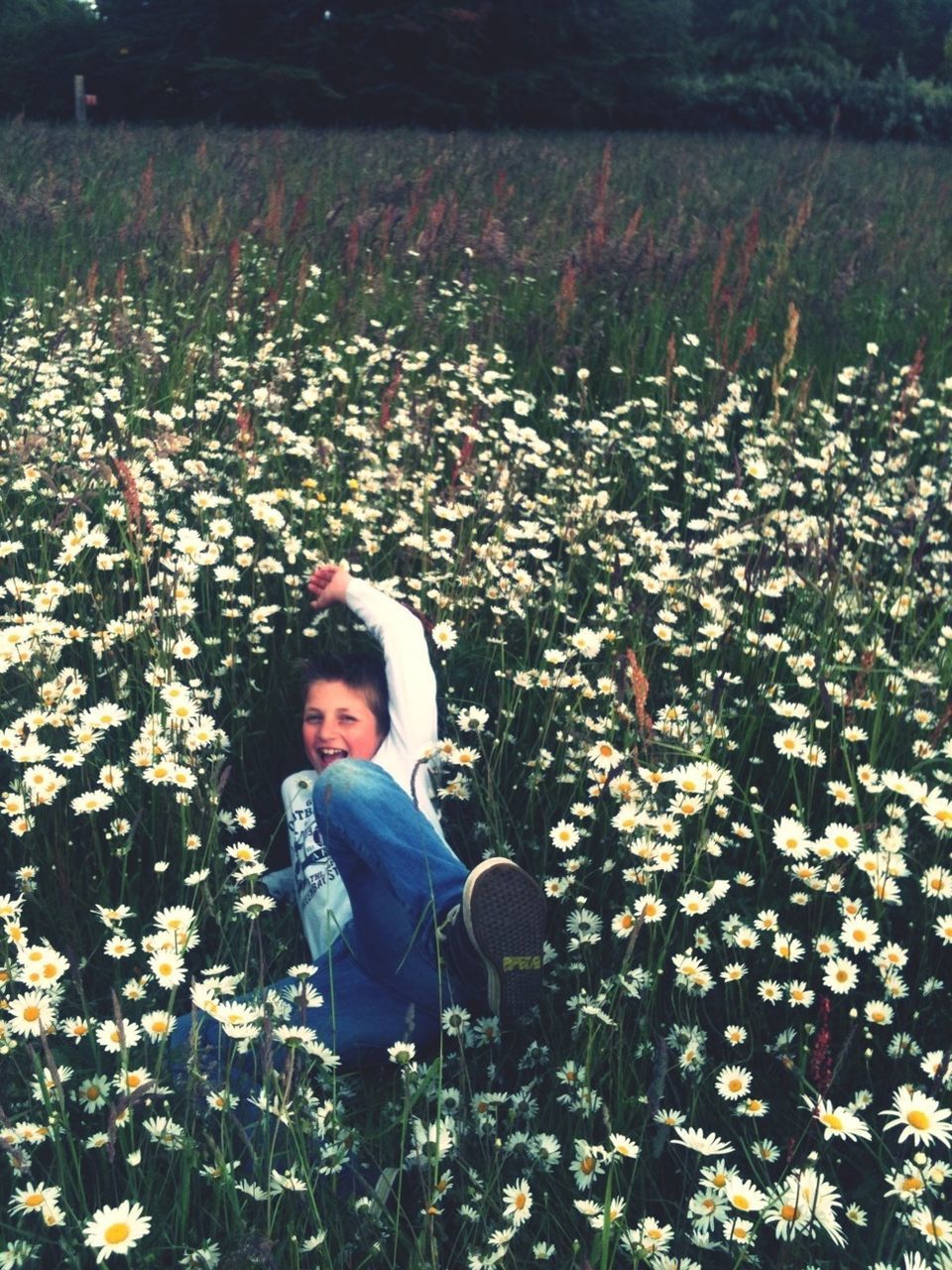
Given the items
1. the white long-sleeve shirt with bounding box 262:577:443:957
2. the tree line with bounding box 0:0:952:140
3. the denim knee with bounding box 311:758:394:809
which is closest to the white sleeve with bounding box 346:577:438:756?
the white long-sleeve shirt with bounding box 262:577:443:957

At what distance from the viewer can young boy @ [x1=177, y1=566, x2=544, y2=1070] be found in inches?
80.4

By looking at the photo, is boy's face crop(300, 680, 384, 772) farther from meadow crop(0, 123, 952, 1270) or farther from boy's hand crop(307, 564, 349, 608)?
boy's hand crop(307, 564, 349, 608)

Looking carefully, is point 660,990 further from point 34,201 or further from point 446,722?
point 34,201

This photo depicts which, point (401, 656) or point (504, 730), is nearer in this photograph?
point (504, 730)

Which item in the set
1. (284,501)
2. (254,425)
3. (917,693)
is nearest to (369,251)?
(254,425)

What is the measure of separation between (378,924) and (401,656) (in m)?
0.78

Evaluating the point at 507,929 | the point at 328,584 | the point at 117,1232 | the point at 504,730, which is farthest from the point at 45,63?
the point at 117,1232

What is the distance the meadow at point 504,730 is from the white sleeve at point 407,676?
0.08 meters

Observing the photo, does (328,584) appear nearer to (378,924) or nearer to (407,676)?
(407,676)

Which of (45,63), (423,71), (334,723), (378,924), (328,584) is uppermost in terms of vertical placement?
(423,71)

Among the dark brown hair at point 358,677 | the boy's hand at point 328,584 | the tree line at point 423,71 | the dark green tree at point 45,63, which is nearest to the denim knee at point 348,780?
the dark brown hair at point 358,677

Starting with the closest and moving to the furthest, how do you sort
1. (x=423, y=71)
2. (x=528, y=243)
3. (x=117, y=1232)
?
(x=117, y=1232) < (x=528, y=243) < (x=423, y=71)

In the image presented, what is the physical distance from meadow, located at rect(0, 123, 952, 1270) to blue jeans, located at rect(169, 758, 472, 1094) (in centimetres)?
10

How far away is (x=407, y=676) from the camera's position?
290 centimetres
